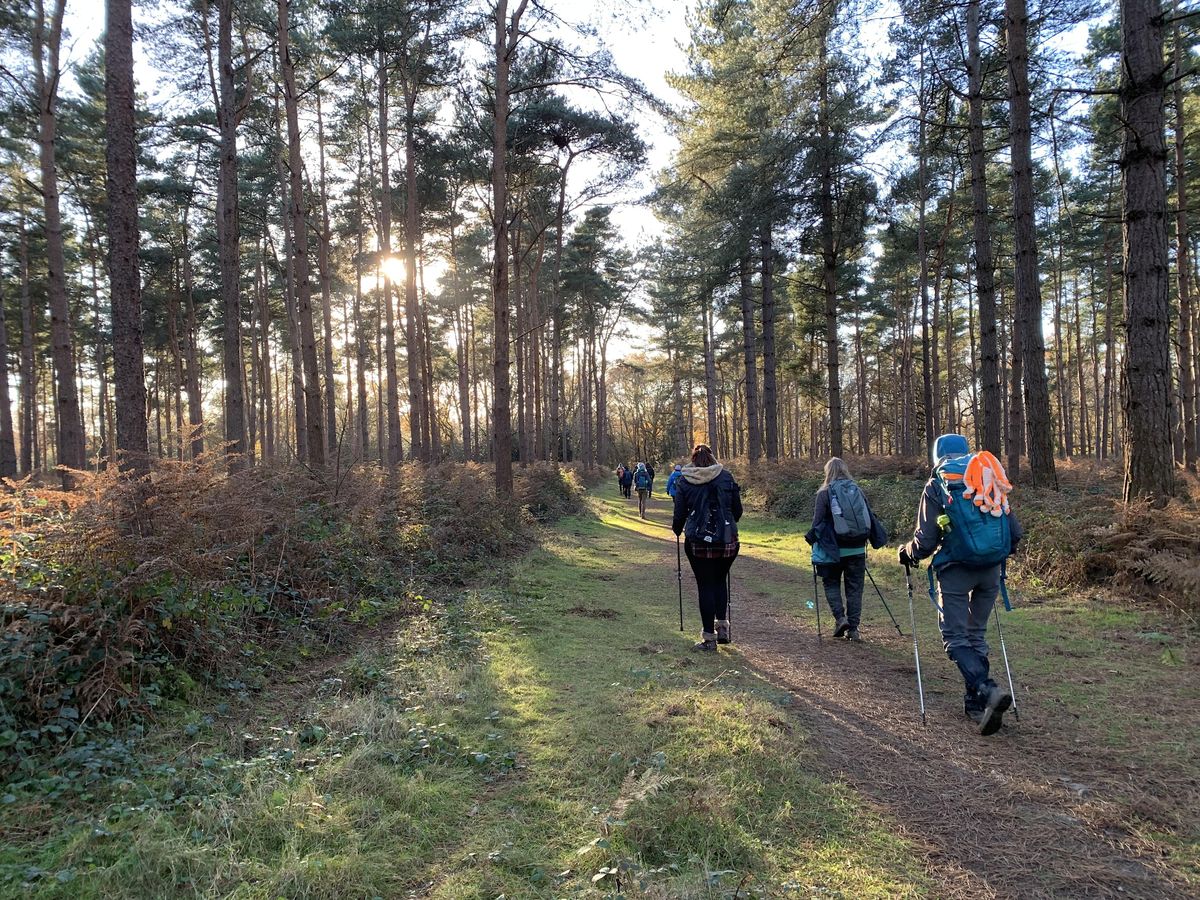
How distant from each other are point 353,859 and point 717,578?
13.7 feet

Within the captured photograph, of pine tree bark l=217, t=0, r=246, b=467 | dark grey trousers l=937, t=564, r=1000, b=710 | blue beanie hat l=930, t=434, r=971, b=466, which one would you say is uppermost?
pine tree bark l=217, t=0, r=246, b=467

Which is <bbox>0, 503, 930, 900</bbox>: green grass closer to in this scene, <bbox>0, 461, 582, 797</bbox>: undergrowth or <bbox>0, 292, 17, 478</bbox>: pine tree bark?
<bbox>0, 461, 582, 797</bbox>: undergrowth

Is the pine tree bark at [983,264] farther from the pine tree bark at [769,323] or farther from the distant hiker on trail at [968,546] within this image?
the distant hiker on trail at [968,546]

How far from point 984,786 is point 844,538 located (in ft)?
10.5

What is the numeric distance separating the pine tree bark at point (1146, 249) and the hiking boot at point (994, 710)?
5.25 meters

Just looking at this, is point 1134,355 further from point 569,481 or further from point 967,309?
point 967,309

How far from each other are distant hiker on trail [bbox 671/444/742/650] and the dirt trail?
2.60ft

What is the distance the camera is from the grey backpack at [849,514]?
6234mm

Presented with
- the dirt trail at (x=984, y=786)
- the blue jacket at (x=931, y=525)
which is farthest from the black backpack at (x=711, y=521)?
the blue jacket at (x=931, y=525)

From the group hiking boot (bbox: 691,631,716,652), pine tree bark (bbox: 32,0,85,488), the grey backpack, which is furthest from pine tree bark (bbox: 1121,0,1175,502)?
pine tree bark (bbox: 32,0,85,488)

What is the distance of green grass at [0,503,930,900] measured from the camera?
2420 millimetres

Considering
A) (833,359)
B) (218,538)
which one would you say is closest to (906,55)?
(833,359)

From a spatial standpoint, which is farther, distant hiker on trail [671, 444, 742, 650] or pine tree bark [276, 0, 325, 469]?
pine tree bark [276, 0, 325, 469]

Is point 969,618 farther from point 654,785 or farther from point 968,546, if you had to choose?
point 654,785
